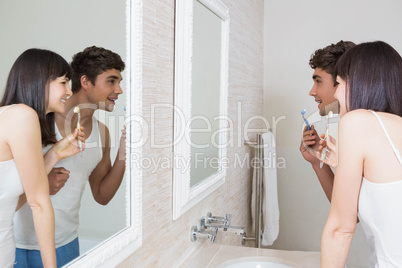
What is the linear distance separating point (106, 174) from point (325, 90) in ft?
4.54

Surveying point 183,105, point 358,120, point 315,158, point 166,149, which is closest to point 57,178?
point 166,149

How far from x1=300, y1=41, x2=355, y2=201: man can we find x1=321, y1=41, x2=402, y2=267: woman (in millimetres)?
675

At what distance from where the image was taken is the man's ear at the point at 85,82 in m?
0.68

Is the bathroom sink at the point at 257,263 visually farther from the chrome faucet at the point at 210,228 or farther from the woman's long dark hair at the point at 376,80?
the woman's long dark hair at the point at 376,80

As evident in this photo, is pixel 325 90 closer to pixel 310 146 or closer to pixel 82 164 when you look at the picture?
pixel 310 146

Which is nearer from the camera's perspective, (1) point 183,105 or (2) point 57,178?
(2) point 57,178

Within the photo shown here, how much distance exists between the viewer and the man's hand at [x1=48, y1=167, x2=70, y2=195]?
1.98 ft

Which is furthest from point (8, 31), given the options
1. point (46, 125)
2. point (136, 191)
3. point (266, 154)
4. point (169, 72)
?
point (266, 154)

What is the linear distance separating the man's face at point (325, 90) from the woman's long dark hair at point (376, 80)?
0.79 m

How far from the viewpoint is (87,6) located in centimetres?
68

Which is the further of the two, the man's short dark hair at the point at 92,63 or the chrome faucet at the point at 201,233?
the chrome faucet at the point at 201,233

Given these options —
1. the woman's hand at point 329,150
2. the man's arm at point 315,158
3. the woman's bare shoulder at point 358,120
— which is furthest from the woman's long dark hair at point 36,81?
the man's arm at point 315,158

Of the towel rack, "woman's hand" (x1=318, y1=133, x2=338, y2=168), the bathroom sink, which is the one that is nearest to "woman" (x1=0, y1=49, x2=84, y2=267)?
the bathroom sink

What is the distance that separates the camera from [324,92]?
1856mm
